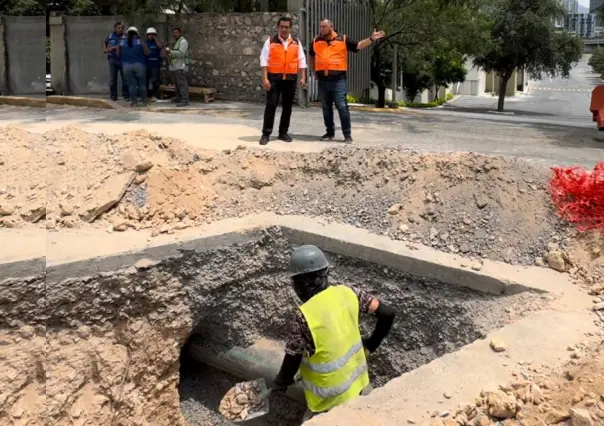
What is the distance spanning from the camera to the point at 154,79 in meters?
13.8

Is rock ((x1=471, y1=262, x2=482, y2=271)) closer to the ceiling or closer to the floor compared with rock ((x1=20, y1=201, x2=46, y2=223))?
closer to the floor

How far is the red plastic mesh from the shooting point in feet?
17.2

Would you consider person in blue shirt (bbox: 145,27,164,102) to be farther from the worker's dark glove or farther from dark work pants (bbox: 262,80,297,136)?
the worker's dark glove

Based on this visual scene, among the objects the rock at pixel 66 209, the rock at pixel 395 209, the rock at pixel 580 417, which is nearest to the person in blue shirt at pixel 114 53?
the rock at pixel 66 209

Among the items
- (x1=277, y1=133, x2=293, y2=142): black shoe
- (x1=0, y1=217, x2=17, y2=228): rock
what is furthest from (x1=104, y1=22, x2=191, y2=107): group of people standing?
(x1=0, y1=217, x2=17, y2=228): rock

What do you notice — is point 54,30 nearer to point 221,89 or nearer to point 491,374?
point 221,89

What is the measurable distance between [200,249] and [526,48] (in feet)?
80.6

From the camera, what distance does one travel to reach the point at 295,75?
25.4 ft

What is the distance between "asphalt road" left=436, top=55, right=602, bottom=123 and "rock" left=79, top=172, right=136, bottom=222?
11.8 meters

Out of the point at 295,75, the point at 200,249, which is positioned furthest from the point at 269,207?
the point at 295,75

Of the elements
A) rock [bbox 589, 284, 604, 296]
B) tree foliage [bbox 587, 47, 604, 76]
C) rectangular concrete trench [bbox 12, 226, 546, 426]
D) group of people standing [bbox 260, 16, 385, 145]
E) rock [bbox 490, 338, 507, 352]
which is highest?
tree foliage [bbox 587, 47, 604, 76]

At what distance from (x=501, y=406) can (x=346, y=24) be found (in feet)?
37.9

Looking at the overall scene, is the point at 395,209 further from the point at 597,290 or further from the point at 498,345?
the point at 498,345

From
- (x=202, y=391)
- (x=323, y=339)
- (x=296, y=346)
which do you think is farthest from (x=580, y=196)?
(x=202, y=391)
